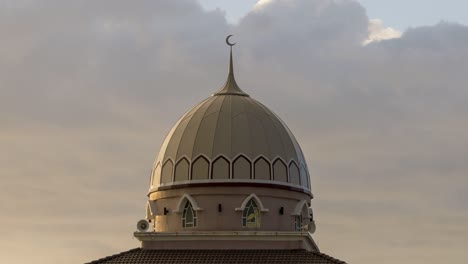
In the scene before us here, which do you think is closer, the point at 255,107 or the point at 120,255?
the point at 120,255

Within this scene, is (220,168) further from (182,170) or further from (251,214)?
(251,214)

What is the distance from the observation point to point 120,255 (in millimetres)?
45531

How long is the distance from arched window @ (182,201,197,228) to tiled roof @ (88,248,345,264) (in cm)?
160

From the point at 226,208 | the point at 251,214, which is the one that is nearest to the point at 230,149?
the point at 226,208

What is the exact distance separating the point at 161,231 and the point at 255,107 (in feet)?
21.0

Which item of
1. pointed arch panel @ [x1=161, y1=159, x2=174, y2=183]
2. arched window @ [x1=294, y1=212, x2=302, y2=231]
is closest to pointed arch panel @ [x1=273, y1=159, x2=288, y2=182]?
arched window @ [x1=294, y1=212, x2=302, y2=231]

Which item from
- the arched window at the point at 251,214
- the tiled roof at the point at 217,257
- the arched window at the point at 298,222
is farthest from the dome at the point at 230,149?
the tiled roof at the point at 217,257

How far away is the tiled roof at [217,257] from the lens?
145ft

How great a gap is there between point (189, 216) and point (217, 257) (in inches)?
Result: 113

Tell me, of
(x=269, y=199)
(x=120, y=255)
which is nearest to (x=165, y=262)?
(x=120, y=255)

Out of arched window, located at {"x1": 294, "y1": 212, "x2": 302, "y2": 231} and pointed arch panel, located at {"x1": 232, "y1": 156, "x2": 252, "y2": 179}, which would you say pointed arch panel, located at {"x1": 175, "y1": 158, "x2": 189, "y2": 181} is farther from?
arched window, located at {"x1": 294, "y1": 212, "x2": 302, "y2": 231}

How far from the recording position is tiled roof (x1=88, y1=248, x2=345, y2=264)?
44.3 meters

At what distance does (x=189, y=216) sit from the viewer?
47.1m

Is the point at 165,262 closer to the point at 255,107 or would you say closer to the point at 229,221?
the point at 229,221
